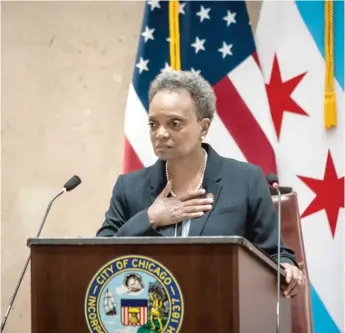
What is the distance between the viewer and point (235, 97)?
3541 mm

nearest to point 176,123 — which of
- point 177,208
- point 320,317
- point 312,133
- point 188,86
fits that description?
point 188,86

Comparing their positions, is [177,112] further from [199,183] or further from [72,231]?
[72,231]

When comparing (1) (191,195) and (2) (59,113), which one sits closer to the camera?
(1) (191,195)

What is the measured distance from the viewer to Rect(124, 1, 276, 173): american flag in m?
3.50

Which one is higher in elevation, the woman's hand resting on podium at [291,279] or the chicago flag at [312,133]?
the chicago flag at [312,133]

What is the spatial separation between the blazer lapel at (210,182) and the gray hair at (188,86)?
0.14 metres

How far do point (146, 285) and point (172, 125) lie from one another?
0.60 meters

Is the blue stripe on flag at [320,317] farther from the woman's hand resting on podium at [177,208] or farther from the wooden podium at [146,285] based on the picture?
the wooden podium at [146,285]

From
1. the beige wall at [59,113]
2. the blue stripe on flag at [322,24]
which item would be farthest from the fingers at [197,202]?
the beige wall at [59,113]

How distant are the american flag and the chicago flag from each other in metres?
0.07

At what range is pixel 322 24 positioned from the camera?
3.54 m

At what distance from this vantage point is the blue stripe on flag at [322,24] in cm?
349

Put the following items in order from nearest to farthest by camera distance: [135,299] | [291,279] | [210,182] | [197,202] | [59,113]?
1. [135,299]
2. [291,279]
3. [197,202]
4. [210,182]
5. [59,113]

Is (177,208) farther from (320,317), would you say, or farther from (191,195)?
(320,317)
